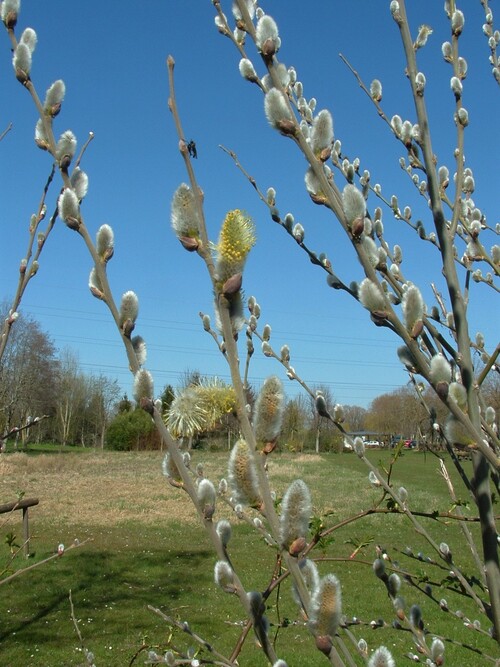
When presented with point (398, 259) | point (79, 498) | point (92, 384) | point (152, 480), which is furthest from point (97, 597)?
point (92, 384)

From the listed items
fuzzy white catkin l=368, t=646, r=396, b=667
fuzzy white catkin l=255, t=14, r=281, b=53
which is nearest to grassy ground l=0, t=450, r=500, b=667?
fuzzy white catkin l=368, t=646, r=396, b=667

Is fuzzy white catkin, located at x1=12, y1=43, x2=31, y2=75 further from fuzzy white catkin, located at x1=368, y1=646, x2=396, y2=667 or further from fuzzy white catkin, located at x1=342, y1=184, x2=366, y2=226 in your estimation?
fuzzy white catkin, located at x1=368, y1=646, x2=396, y2=667

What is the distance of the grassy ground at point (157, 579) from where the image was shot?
6.64 metres

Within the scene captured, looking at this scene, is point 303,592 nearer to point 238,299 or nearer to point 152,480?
point 238,299

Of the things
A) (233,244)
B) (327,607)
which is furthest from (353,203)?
(327,607)

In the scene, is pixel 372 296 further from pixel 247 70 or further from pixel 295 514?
pixel 247 70

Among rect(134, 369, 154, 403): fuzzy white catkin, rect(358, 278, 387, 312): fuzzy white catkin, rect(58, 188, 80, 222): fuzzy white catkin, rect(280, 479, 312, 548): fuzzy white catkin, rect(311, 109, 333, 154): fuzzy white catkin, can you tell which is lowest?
rect(280, 479, 312, 548): fuzzy white catkin

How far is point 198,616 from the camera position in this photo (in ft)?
25.8

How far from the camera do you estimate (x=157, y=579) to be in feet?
32.2

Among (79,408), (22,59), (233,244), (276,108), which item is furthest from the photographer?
(79,408)

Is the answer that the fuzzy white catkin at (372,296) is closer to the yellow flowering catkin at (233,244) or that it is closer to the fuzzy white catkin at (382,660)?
the yellow flowering catkin at (233,244)

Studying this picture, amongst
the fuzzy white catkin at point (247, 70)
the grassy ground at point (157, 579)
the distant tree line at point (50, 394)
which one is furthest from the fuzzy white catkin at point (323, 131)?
the distant tree line at point (50, 394)

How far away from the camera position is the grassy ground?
6645 millimetres

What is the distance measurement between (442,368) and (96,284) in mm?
534
